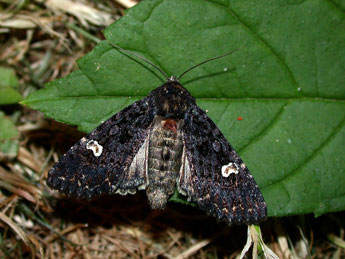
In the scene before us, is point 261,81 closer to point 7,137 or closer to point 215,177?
point 215,177

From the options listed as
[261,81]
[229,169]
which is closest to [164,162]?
[229,169]

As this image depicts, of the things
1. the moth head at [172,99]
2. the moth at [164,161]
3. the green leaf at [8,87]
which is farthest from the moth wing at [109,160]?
the green leaf at [8,87]

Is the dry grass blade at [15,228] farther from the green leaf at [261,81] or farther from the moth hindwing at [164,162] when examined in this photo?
the green leaf at [261,81]

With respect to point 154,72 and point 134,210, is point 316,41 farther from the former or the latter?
point 134,210

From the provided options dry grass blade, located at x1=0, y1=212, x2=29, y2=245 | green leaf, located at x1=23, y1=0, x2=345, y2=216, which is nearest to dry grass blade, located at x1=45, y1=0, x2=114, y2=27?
green leaf, located at x1=23, y1=0, x2=345, y2=216

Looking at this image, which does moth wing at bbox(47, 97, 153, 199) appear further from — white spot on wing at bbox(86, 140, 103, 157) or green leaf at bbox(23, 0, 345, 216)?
green leaf at bbox(23, 0, 345, 216)

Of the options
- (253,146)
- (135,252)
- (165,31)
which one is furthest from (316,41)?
(135,252)

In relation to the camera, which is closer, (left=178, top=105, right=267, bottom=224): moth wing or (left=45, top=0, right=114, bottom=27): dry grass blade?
(left=178, top=105, right=267, bottom=224): moth wing
